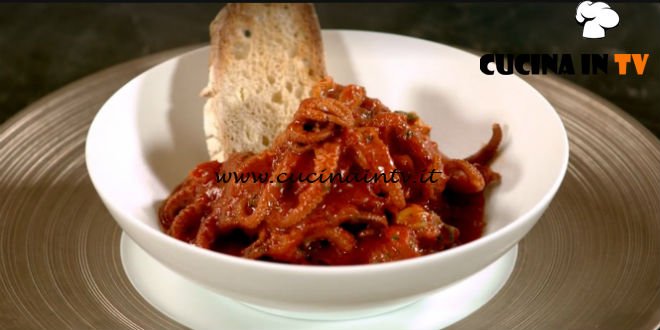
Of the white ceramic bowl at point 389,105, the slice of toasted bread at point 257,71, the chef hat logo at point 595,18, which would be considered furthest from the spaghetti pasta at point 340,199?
the chef hat logo at point 595,18

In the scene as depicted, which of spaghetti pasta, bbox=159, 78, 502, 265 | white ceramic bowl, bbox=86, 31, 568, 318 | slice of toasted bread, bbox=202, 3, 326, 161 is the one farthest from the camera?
slice of toasted bread, bbox=202, 3, 326, 161

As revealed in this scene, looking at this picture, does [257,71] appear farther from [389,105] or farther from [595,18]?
[595,18]

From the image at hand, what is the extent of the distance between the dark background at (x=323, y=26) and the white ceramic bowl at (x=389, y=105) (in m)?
1.55

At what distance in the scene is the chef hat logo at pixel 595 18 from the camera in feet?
15.8

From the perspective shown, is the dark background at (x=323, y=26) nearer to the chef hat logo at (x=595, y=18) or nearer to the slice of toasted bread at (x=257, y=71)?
the chef hat logo at (x=595, y=18)

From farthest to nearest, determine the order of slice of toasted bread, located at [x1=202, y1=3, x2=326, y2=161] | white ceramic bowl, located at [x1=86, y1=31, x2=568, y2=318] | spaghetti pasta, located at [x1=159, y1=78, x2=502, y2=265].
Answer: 1. slice of toasted bread, located at [x1=202, y1=3, x2=326, y2=161]
2. spaghetti pasta, located at [x1=159, y1=78, x2=502, y2=265]
3. white ceramic bowl, located at [x1=86, y1=31, x2=568, y2=318]

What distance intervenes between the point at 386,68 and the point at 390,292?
1678mm

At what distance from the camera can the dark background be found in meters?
5.19

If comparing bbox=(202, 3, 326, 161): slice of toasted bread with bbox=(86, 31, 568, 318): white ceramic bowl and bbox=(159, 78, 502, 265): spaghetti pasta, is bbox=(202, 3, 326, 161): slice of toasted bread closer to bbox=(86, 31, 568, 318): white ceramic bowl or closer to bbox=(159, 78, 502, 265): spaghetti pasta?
bbox=(86, 31, 568, 318): white ceramic bowl

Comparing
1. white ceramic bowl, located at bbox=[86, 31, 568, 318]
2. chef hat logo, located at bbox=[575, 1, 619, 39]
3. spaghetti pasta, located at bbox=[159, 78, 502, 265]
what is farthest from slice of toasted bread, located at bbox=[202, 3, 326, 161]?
chef hat logo, located at bbox=[575, 1, 619, 39]

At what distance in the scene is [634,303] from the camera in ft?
9.80

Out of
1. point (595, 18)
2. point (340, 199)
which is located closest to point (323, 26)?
point (595, 18)

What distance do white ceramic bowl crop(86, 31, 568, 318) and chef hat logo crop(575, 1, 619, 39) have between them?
4.34 ft

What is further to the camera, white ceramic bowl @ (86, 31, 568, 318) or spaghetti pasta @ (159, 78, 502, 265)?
spaghetti pasta @ (159, 78, 502, 265)
